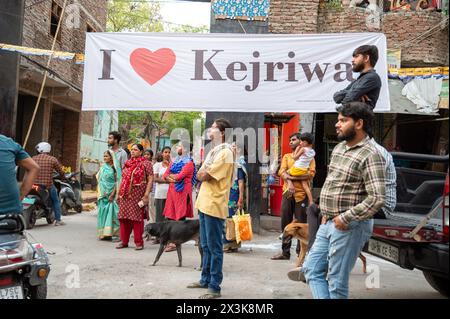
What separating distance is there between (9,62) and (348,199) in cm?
836

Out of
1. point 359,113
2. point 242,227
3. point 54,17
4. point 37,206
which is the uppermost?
point 54,17

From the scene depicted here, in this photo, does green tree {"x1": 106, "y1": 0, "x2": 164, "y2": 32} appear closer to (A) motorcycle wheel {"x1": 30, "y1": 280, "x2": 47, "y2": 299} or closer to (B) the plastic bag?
(B) the plastic bag

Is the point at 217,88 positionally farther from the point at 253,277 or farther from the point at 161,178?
the point at 253,277

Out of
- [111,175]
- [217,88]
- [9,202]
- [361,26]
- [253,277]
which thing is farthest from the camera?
[361,26]

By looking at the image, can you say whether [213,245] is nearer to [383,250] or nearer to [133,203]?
[383,250]

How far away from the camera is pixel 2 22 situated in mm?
8984

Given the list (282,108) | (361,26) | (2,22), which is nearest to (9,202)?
(282,108)

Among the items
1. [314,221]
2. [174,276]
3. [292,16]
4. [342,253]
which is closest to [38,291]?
[174,276]

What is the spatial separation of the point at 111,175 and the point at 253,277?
3.58 metres

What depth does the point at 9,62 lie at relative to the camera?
30.0 feet

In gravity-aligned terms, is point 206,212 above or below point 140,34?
below

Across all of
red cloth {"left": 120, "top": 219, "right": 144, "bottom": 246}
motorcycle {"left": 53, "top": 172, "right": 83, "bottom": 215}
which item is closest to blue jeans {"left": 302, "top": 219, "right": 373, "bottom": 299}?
red cloth {"left": 120, "top": 219, "right": 144, "bottom": 246}

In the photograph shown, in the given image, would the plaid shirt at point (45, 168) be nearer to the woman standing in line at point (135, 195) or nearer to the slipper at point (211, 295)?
the woman standing in line at point (135, 195)
